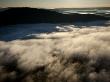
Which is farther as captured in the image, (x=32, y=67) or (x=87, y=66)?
(x=32, y=67)

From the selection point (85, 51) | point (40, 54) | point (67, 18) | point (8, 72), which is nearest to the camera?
point (8, 72)

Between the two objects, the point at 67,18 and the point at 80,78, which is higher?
the point at 80,78

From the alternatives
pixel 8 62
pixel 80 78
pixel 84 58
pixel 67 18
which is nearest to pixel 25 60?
pixel 8 62

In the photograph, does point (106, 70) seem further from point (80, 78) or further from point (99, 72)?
point (80, 78)

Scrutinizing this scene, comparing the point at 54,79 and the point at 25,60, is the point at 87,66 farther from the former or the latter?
the point at 25,60

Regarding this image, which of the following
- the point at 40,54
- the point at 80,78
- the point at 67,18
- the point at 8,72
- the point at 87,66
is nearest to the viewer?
the point at 80,78

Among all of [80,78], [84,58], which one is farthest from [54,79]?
[84,58]

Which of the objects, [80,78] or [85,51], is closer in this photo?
[80,78]

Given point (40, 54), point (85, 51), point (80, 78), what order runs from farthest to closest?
point (40, 54), point (85, 51), point (80, 78)

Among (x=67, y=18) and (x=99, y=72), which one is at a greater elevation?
(x=99, y=72)
